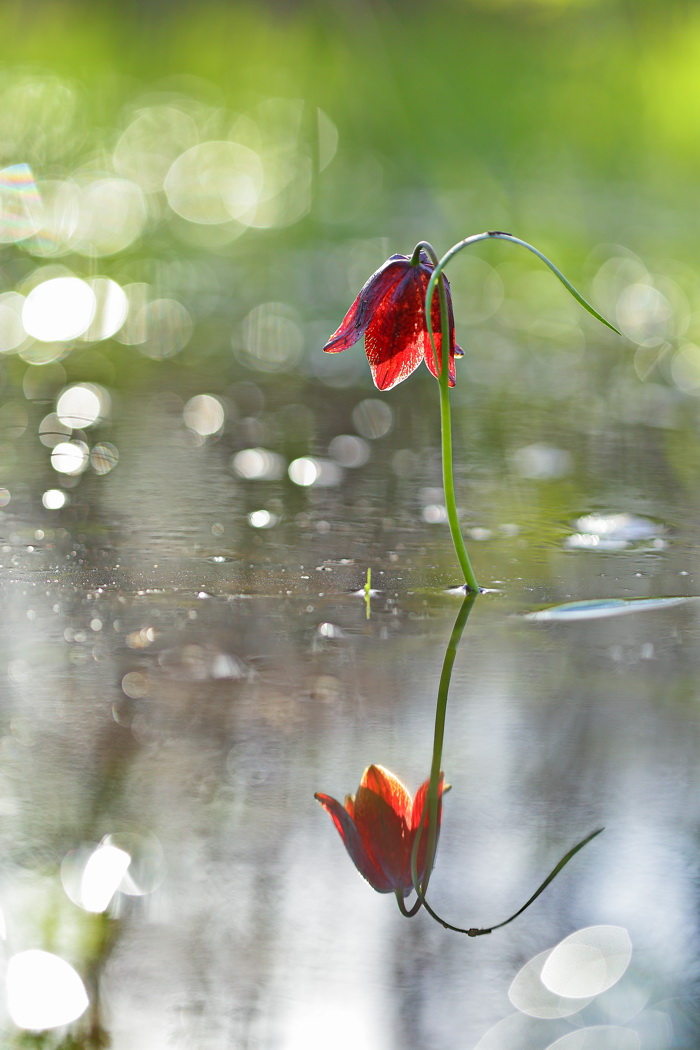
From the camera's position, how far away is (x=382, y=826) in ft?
1.93

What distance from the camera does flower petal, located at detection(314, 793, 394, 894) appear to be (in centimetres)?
54

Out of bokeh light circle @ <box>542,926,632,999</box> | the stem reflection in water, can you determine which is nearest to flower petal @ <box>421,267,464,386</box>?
the stem reflection in water

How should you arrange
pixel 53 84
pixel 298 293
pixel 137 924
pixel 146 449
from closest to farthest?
pixel 137 924
pixel 146 449
pixel 298 293
pixel 53 84

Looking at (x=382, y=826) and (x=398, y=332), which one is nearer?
(x=382, y=826)

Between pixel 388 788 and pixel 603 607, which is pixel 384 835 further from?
pixel 603 607

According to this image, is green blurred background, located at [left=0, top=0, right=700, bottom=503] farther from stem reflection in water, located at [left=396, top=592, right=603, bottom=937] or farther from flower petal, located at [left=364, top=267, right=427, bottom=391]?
stem reflection in water, located at [left=396, top=592, right=603, bottom=937]

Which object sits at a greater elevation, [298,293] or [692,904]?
[298,293]

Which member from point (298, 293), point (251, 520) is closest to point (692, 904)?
point (251, 520)

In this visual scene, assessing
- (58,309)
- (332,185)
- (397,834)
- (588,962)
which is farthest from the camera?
(332,185)

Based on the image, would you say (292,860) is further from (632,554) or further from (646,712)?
(632,554)

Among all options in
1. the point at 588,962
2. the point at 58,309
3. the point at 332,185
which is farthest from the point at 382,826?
the point at 332,185

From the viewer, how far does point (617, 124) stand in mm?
3980

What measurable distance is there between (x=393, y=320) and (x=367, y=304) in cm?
3

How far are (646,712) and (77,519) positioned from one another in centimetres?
65
